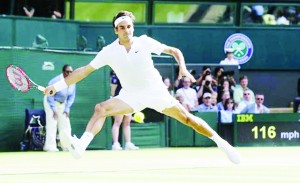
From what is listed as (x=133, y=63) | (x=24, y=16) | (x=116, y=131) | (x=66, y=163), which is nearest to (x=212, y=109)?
(x=116, y=131)

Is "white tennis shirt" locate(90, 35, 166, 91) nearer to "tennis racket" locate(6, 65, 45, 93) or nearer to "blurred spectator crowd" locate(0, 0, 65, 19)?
"tennis racket" locate(6, 65, 45, 93)

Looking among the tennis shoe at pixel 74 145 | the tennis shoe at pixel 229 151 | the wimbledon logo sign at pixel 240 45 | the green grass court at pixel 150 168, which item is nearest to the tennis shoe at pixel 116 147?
the green grass court at pixel 150 168

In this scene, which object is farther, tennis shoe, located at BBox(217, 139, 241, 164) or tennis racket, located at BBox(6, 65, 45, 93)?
tennis racket, located at BBox(6, 65, 45, 93)

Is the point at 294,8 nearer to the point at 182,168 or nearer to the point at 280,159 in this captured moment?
the point at 280,159

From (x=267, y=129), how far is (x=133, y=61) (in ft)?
35.5

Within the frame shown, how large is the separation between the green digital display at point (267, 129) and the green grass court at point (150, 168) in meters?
3.77

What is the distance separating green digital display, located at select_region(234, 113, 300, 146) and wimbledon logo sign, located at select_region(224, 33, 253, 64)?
4.75 meters

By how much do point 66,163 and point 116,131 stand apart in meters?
5.83

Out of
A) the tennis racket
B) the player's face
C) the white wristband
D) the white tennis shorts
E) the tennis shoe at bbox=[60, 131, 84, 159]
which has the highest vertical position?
the player's face

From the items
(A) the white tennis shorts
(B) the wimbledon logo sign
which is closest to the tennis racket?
(A) the white tennis shorts

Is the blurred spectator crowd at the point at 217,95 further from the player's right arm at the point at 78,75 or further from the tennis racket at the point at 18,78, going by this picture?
the player's right arm at the point at 78,75

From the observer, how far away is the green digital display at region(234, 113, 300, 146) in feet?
81.3

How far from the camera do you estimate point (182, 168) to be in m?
15.5

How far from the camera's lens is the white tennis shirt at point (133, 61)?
1469 cm
